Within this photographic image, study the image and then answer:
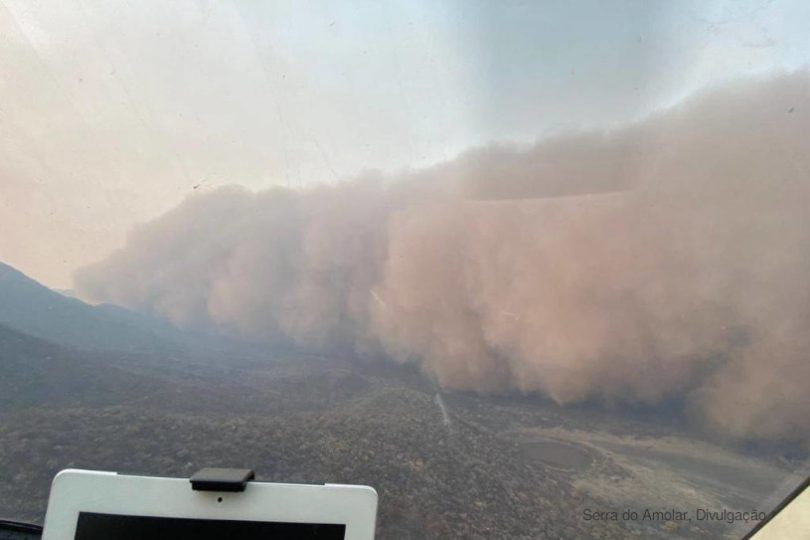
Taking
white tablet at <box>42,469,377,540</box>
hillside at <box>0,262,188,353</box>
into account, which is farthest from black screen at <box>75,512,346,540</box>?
hillside at <box>0,262,188,353</box>

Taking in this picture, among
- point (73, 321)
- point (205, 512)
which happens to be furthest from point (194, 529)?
point (73, 321)

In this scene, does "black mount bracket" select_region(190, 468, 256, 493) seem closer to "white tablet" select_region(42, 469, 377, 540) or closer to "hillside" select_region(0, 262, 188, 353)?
"white tablet" select_region(42, 469, 377, 540)

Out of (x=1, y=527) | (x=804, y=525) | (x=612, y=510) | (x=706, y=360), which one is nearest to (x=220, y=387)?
(x=1, y=527)

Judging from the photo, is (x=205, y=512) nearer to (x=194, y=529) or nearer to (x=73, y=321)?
(x=194, y=529)

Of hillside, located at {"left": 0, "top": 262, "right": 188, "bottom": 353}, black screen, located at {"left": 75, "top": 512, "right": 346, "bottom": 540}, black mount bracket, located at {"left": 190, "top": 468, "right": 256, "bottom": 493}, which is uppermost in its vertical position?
hillside, located at {"left": 0, "top": 262, "right": 188, "bottom": 353}

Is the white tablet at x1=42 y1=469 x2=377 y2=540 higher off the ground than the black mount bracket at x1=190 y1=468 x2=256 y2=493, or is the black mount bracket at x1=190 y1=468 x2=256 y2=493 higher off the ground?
the black mount bracket at x1=190 y1=468 x2=256 y2=493

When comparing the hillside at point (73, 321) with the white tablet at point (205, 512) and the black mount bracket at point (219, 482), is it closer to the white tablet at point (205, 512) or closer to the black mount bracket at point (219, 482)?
the white tablet at point (205, 512)

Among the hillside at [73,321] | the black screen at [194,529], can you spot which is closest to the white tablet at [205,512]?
the black screen at [194,529]

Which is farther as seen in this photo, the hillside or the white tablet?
the hillside
